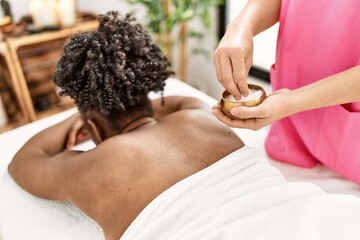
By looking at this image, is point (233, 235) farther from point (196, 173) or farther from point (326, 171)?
point (326, 171)

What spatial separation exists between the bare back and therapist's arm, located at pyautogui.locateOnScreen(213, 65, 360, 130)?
16 cm

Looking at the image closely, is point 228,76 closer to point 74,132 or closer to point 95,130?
point 95,130

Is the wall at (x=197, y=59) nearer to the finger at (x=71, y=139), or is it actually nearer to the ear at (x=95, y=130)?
the finger at (x=71, y=139)

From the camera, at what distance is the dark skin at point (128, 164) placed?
0.89 m

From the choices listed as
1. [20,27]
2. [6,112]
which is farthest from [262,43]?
[6,112]

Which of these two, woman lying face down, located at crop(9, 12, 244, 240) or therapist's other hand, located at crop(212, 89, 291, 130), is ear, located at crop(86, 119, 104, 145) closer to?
woman lying face down, located at crop(9, 12, 244, 240)

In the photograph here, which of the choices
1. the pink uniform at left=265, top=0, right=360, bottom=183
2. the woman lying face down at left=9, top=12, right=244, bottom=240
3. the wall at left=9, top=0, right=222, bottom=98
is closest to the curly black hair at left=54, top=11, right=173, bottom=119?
the woman lying face down at left=9, top=12, right=244, bottom=240

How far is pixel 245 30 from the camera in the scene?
1060mm

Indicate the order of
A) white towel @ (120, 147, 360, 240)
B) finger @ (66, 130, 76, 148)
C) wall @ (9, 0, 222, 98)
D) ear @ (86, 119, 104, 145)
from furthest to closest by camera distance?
wall @ (9, 0, 222, 98), finger @ (66, 130, 76, 148), ear @ (86, 119, 104, 145), white towel @ (120, 147, 360, 240)

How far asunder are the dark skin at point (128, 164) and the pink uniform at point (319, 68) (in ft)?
0.99

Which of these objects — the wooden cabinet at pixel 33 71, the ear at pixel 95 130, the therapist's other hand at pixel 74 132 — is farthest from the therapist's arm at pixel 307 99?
the wooden cabinet at pixel 33 71

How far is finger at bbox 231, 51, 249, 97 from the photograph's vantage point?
0.90 meters

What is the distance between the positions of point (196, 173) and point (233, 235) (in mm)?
187

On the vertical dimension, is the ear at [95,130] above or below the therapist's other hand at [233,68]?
below
